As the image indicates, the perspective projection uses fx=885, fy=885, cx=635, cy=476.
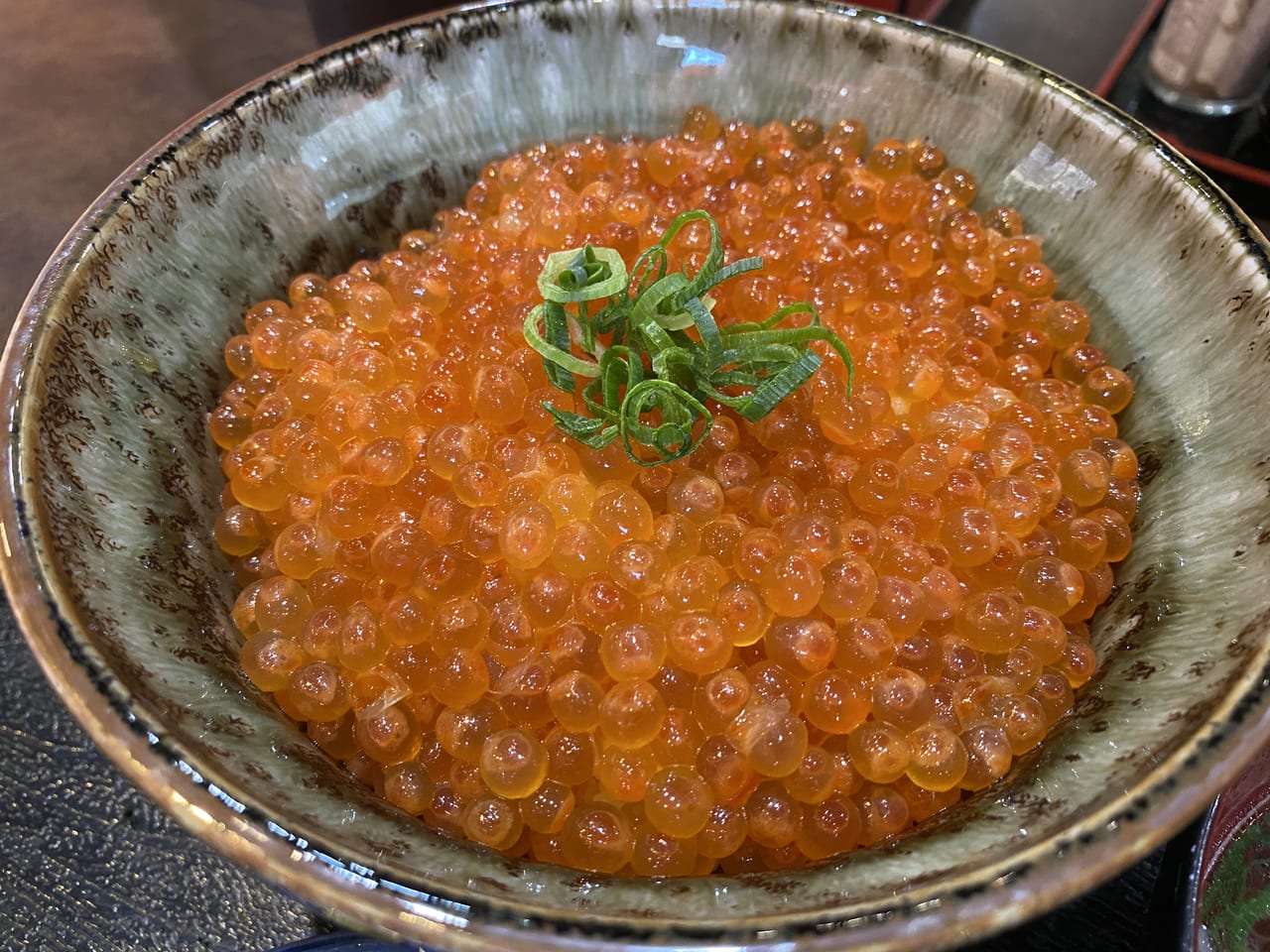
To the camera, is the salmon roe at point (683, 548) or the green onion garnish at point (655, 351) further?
the green onion garnish at point (655, 351)

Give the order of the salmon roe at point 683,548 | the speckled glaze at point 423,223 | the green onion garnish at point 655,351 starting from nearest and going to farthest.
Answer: the speckled glaze at point 423,223 → the salmon roe at point 683,548 → the green onion garnish at point 655,351

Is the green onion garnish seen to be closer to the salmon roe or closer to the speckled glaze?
the salmon roe

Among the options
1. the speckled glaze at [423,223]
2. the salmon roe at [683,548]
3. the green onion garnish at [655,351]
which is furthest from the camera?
the green onion garnish at [655,351]

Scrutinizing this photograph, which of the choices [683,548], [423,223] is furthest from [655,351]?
[423,223]

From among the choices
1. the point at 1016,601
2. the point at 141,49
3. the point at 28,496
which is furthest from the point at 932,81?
the point at 141,49

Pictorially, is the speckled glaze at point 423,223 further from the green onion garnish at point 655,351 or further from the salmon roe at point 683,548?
the green onion garnish at point 655,351

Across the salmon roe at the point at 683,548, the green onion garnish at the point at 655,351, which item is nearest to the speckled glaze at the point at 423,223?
the salmon roe at the point at 683,548

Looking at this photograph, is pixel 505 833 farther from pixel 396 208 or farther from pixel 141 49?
pixel 141 49
